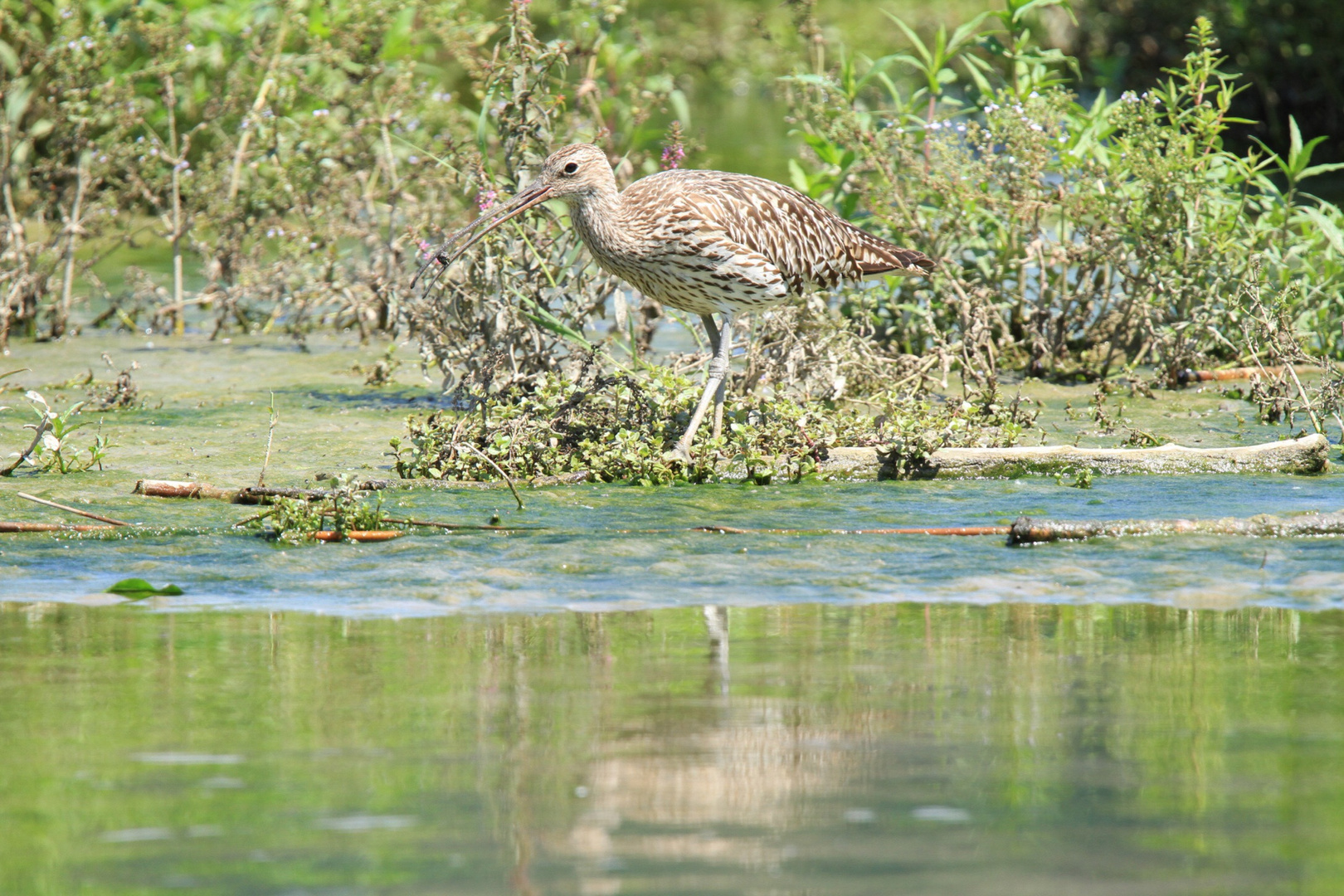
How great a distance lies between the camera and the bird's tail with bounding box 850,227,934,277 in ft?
32.2

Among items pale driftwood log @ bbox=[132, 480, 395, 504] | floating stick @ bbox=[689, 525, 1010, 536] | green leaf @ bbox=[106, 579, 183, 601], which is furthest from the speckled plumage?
green leaf @ bbox=[106, 579, 183, 601]

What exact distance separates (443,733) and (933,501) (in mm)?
3838

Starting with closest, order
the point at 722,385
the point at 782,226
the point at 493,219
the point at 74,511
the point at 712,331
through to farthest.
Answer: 1. the point at 74,511
2. the point at 493,219
3. the point at 722,385
4. the point at 782,226
5. the point at 712,331

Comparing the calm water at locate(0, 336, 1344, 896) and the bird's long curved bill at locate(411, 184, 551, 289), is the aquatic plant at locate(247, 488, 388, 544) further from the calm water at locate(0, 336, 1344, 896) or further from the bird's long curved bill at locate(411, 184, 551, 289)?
the bird's long curved bill at locate(411, 184, 551, 289)

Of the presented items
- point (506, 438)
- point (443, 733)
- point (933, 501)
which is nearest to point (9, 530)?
point (506, 438)

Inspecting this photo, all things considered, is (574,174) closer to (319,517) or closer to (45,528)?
(319,517)

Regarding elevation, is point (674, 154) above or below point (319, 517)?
above

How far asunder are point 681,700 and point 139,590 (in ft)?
8.11

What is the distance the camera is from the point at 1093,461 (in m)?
8.62

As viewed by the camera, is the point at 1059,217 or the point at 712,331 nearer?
the point at 712,331

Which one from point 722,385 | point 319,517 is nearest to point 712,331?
point 722,385

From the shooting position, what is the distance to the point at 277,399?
10.9 meters

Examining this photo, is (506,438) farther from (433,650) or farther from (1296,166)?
(1296,166)

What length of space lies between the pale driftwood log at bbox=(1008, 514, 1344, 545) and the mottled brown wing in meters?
2.68
